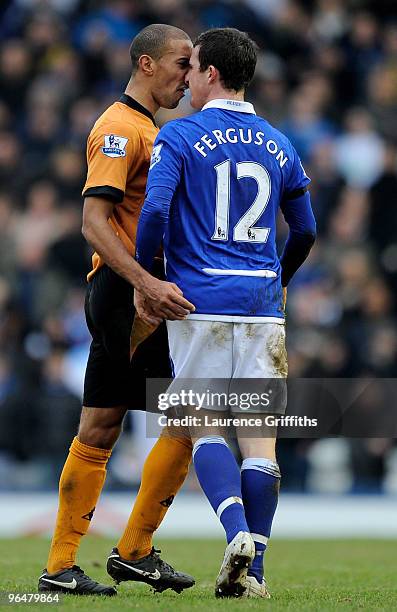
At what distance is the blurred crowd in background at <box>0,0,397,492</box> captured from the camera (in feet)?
37.2

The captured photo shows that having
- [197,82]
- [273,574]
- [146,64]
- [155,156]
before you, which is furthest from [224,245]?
[273,574]

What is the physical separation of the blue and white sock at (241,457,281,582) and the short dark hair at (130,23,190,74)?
183 cm

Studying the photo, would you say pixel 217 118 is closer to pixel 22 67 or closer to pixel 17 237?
pixel 17 237

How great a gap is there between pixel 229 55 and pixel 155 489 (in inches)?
71.1

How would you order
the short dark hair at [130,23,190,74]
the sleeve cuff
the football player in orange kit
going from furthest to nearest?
the short dark hair at [130,23,190,74]
the football player in orange kit
the sleeve cuff

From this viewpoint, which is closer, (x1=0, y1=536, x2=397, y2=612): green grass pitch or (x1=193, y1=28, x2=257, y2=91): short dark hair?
(x1=0, y1=536, x2=397, y2=612): green grass pitch

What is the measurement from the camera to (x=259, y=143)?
493cm

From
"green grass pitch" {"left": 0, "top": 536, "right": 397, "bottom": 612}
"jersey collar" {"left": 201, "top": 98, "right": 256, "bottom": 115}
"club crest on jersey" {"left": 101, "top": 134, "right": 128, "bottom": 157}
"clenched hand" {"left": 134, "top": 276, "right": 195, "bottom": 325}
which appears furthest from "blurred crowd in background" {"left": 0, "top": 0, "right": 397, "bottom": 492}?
"jersey collar" {"left": 201, "top": 98, "right": 256, "bottom": 115}

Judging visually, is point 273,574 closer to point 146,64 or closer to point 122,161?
point 122,161

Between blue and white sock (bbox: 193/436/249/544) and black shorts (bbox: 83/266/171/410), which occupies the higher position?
black shorts (bbox: 83/266/171/410)

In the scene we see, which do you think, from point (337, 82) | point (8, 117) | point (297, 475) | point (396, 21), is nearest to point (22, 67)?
point (8, 117)

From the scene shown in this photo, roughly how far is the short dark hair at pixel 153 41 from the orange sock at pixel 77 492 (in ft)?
5.49

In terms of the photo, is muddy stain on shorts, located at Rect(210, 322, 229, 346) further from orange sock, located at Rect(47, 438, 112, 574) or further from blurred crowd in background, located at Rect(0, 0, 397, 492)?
blurred crowd in background, located at Rect(0, 0, 397, 492)

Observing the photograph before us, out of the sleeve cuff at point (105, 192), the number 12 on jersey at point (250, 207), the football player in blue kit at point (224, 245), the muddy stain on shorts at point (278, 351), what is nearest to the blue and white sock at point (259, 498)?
the football player in blue kit at point (224, 245)
